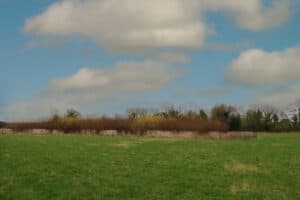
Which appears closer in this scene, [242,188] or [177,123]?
[242,188]

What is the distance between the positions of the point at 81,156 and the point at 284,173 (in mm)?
10502

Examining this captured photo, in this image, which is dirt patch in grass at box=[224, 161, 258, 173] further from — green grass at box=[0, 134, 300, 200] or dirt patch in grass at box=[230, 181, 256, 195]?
dirt patch in grass at box=[230, 181, 256, 195]

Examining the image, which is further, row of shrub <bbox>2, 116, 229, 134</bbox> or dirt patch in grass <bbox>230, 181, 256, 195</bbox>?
row of shrub <bbox>2, 116, 229, 134</bbox>

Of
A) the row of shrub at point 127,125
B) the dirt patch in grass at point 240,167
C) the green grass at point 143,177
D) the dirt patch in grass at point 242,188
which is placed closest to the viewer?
the green grass at point 143,177

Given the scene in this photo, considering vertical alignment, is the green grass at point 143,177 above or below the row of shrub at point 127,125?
below

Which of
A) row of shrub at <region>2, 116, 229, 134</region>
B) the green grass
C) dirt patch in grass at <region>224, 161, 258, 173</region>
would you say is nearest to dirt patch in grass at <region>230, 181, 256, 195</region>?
the green grass

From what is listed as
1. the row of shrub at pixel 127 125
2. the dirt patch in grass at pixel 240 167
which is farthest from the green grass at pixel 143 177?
the row of shrub at pixel 127 125

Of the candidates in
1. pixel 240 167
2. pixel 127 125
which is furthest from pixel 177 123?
pixel 240 167

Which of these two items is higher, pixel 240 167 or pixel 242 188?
pixel 240 167

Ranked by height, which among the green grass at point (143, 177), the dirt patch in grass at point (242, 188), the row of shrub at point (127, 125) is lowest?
the dirt patch in grass at point (242, 188)

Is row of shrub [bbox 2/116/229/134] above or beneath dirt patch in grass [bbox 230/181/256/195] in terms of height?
above

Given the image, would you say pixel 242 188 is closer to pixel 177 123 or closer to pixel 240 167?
→ pixel 240 167

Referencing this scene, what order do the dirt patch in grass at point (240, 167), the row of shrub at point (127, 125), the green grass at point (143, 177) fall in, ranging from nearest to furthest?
1. the green grass at point (143, 177)
2. the dirt patch in grass at point (240, 167)
3. the row of shrub at point (127, 125)

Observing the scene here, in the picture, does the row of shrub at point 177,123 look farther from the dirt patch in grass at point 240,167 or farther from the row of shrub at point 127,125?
the dirt patch in grass at point 240,167
